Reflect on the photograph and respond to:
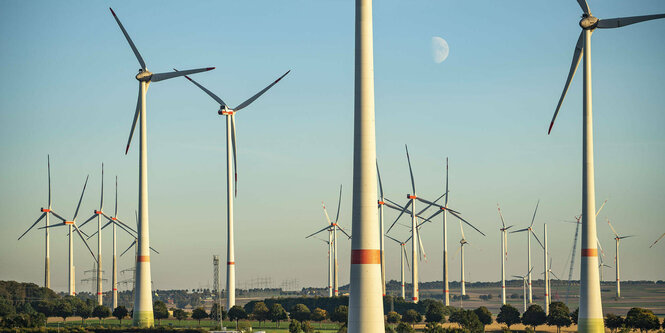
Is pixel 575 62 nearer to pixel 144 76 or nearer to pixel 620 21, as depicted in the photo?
pixel 620 21

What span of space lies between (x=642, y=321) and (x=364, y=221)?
397ft

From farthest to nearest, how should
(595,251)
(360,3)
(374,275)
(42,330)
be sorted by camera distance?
(42,330), (595,251), (360,3), (374,275)

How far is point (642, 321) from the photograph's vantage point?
16788cm

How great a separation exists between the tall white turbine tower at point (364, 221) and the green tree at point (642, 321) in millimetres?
117306

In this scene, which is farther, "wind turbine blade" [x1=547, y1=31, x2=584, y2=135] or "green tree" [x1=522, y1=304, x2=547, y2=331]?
"green tree" [x1=522, y1=304, x2=547, y2=331]

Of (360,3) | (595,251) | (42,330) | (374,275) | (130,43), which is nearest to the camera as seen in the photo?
(374,275)

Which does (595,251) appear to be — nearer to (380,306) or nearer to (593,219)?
(593,219)

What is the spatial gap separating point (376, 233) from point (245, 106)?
368ft

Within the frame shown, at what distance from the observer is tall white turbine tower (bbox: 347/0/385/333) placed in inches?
2591

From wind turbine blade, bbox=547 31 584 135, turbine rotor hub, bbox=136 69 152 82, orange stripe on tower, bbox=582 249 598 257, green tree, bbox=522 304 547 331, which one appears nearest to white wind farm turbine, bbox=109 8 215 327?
turbine rotor hub, bbox=136 69 152 82

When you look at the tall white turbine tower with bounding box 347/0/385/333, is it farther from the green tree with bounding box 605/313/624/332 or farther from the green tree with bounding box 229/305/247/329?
the green tree with bounding box 605/313/624/332

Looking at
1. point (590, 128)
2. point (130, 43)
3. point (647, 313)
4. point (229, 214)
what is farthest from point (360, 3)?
point (647, 313)

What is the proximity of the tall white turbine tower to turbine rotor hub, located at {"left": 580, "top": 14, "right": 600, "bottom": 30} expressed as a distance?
52.8 metres

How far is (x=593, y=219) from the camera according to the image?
10131cm
